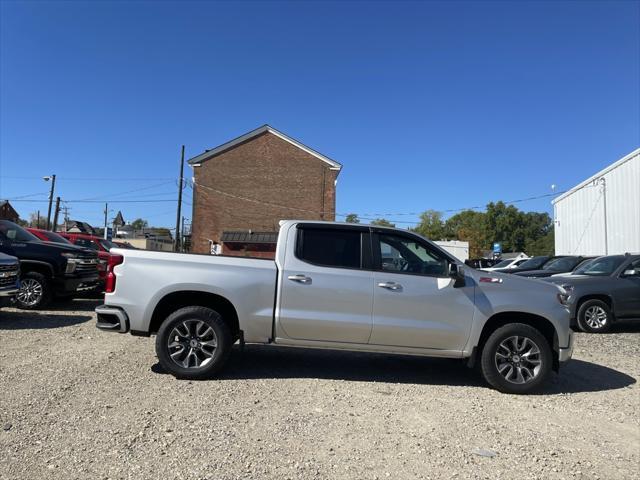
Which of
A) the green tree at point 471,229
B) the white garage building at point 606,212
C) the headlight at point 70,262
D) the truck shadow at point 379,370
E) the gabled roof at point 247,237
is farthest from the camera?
the green tree at point 471,229

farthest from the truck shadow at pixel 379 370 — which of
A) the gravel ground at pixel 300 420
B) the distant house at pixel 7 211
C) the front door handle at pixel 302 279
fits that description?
the distant house at pixel 7 211

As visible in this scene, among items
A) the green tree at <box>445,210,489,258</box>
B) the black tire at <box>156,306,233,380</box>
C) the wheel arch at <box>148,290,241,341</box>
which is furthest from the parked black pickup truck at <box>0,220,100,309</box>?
the green tree at <box>445,210,489,258</box>

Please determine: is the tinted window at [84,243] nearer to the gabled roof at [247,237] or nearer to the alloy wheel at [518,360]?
the alloy wheel at [518,360]

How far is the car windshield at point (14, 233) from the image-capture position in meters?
10.3

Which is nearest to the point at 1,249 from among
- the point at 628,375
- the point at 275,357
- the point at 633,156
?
the point at 275,357

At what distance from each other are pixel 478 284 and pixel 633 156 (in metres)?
20.6

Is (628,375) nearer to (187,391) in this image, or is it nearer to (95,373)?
(187,391)

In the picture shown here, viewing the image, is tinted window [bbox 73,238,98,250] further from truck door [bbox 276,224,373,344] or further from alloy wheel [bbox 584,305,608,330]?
alloy wheel [bbox 584,305,608,330]

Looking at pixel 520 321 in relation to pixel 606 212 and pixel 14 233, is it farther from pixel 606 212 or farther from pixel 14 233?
pixel 606 212

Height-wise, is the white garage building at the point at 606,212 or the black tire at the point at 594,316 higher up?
the white garage building at the point at 606,212

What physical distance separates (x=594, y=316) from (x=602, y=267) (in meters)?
1.30

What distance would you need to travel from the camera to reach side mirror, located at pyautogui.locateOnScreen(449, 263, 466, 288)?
17.7 ft

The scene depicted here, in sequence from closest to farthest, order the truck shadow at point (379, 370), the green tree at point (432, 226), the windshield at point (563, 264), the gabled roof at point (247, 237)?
1. the truck shadow at point (379, 370)
2. the windshield at point (563, 264)
3. the gabled roof at point (247, 237)
4. the green tree at point (432, 226)

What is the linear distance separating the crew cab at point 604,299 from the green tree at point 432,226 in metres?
88.3
